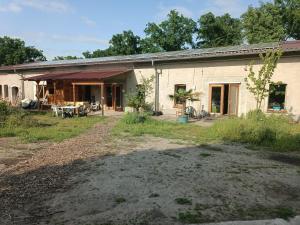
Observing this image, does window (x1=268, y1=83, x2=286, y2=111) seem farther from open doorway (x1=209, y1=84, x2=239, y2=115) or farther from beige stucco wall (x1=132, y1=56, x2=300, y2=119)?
open doorway (x1=209, y1=84, x2=239, y2=115)

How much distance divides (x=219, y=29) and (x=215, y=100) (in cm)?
2537

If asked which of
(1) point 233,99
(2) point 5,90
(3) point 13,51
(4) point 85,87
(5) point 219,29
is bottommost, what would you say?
(1) point 233,99

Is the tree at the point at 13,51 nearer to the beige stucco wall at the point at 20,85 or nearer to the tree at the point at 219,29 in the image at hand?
the beige stucco wall at the point at 20,85

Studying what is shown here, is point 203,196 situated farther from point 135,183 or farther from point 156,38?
point 156,38

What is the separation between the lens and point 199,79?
55.4ft

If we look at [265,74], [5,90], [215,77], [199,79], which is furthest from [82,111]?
[5,90]

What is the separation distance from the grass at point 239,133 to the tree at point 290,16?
871 inches

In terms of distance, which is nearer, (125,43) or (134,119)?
(134,119)

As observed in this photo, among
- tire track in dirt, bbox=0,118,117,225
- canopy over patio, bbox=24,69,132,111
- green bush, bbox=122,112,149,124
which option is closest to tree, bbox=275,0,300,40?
canopy over patio, bbox=24,69,132,111

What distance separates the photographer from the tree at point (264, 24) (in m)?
29.6

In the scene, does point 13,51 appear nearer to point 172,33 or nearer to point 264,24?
point 172,33

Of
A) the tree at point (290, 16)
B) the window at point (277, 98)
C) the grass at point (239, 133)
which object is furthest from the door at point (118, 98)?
the tree at point (290, 16)

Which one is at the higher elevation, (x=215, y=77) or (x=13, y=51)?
(x=13, y=51)

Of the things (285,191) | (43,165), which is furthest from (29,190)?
(285,191)
